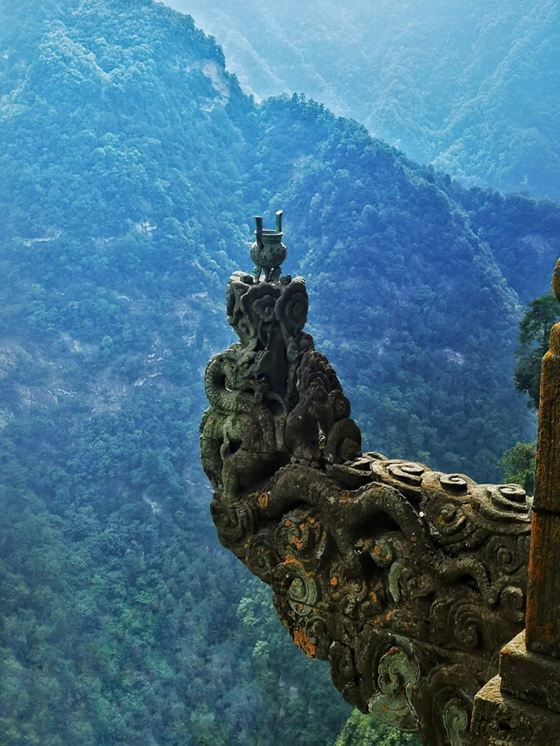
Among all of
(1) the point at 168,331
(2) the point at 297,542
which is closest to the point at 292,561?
(2) the point at 297,542

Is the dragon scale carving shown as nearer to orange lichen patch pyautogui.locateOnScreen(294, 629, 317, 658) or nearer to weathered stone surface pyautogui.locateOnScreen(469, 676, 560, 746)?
orange lichen patch pyautogui.locateOnScreen(294, 629, 317, 658)

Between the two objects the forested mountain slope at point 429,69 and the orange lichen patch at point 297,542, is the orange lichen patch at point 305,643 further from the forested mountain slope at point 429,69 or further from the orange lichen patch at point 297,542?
the forested mountain slope at point 429,69

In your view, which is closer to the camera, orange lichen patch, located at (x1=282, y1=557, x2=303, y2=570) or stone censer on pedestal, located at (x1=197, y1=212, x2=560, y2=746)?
stone censer on pedestal, located at (x1=197, y1=212, x2=560, y2=746)

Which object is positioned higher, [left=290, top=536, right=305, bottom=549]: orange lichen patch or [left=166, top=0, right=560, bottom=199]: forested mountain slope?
[left=166, top=0, right=560, bottom=199]: forested mountain slope

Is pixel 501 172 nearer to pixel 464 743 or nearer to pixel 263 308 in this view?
pixel 263 308

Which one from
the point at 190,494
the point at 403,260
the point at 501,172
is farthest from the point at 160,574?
the point at 501,172

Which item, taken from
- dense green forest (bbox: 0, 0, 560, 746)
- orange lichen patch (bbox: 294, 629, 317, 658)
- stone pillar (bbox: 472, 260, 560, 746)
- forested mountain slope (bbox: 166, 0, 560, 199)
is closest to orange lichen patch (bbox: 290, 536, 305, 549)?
orange lichen patch (bbox: 294, 629, 317, 658)

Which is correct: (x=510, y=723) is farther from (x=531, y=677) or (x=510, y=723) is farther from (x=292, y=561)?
(x=292, y=561)
